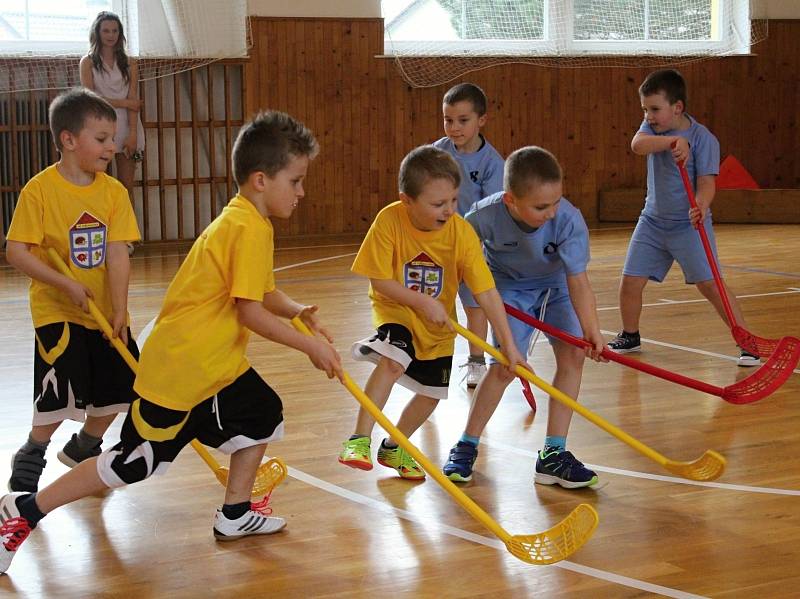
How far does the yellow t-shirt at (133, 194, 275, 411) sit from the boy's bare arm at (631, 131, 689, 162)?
8.39 feet

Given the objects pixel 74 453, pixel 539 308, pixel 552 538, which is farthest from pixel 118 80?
pixel 552 538

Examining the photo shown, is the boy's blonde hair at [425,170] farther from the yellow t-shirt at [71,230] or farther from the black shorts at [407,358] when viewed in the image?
the yellow t-shirt at [71,230]

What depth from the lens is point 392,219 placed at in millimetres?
3080

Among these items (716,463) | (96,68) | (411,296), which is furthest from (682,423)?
(96,68)

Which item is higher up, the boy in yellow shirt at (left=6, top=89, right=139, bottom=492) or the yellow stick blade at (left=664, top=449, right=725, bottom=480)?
the boy in yellow shirt at (left=6, top=89, right=139, bottom=492)

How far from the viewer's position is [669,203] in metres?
4.80

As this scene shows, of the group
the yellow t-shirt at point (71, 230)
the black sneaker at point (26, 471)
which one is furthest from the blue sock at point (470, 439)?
the black sneaker at point (26, 471)

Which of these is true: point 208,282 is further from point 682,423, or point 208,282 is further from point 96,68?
point 96,68

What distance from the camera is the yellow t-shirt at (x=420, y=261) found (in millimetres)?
3020

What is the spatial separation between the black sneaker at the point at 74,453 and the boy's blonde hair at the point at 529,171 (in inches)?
53.7

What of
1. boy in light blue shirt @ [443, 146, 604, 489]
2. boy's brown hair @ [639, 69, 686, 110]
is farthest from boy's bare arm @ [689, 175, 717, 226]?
boy in light blue shirt @ [443, 146, 604, 489]

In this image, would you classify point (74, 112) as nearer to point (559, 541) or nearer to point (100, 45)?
point (559, 541)

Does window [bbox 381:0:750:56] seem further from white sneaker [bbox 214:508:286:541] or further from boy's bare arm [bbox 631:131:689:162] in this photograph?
white sneaker [bbox 214:508:286:541]

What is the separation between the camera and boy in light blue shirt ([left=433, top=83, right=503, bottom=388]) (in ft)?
13.6
